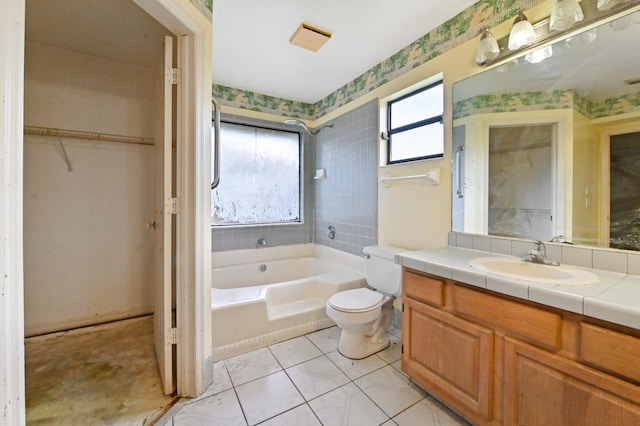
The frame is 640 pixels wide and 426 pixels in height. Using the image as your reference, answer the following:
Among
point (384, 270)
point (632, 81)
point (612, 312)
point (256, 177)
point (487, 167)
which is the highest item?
point (632, 81)

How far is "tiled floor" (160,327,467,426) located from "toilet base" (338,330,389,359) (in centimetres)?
4

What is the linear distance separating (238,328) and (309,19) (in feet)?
7.32

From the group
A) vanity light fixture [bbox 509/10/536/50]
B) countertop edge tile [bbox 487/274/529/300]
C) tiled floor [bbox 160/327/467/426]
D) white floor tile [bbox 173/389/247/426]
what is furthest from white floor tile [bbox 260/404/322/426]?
vanity light fixture [bbox 509/10/536/50]

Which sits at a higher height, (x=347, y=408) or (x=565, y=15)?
(x=565, y=15)

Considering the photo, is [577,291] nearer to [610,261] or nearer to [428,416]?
[610,261]

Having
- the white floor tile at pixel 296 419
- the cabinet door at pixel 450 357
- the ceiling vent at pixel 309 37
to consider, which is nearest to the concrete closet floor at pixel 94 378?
the white floor tile at pixel 296 419

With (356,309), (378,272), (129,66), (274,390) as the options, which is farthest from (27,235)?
(378,272)

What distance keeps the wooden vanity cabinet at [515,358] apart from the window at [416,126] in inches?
42.2

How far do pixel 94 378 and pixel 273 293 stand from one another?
1219 millimetres

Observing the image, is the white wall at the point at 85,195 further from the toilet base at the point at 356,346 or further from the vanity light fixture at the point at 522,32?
the vanity light fixture at the point at 522,32

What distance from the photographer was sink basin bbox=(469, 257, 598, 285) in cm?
106

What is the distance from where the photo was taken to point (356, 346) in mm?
1887

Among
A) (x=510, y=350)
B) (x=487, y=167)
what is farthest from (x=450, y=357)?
(x=487, y=167)

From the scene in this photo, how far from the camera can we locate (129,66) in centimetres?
238
